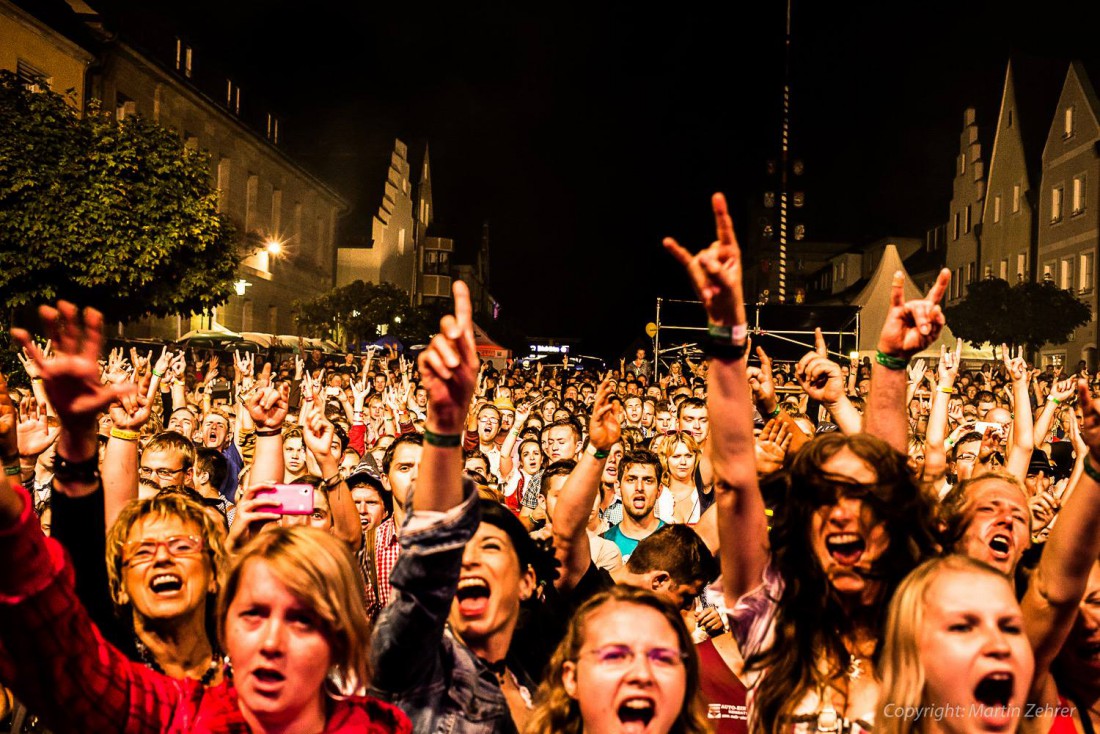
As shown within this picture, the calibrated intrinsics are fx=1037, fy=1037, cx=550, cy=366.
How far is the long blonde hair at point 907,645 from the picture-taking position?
2.46 m

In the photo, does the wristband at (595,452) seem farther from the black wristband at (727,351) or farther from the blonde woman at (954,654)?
the blonde woman at (954,654)

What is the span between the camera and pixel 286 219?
178ft

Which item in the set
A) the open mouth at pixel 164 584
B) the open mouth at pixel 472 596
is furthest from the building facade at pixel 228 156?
the open mouth at pixel 472 596

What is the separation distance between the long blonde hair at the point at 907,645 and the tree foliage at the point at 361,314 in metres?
45.3

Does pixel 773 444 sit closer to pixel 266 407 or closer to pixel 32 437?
pixel 266 407

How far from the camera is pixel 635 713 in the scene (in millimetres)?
2592

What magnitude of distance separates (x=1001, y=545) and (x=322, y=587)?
2.39m

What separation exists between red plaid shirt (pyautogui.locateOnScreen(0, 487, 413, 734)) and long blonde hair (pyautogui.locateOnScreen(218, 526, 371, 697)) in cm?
11

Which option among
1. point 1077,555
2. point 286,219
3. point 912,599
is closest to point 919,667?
point 912,599

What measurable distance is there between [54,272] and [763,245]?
228 feet

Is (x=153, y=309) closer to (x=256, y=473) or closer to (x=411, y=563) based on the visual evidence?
(x=256, y=473)

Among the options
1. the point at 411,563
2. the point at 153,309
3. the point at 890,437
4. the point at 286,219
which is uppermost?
the point at 286,219

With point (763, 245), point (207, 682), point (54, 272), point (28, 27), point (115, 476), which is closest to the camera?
point (207, 682)

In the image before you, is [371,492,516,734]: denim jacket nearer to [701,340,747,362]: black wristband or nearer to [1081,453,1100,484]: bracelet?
[701,340,747,362]: black wristband
